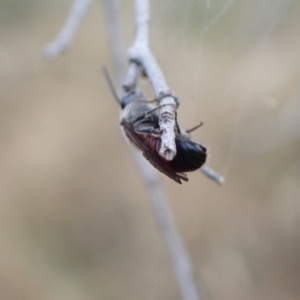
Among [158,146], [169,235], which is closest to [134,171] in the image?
[169,235]

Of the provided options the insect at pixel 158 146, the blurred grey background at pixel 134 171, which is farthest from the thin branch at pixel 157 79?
the blurred grey background at pixel 134 171

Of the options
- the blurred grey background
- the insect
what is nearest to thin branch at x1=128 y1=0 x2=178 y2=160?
the insect

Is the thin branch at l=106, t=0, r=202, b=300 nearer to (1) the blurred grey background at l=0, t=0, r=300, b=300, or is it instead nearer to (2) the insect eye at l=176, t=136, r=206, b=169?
(1) the blurred grey background at l=0, t=0, r=300, b=300

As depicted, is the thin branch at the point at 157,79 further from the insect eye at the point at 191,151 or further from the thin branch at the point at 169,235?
the thin branch at the point at 169,235

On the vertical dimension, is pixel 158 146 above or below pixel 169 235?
above

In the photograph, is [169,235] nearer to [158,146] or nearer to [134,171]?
[158,146]
